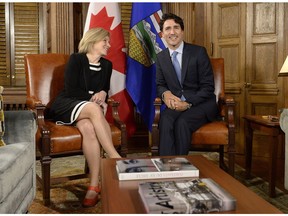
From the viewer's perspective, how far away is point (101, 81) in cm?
308

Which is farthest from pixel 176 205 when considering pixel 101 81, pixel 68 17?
pixel 68 17

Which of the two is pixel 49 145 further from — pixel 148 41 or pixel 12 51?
pixel 12 51

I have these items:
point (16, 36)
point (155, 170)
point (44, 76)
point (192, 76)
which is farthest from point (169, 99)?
point (16, 36)

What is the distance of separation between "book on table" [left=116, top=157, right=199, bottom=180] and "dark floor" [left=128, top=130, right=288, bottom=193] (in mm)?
1533

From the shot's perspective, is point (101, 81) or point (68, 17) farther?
point (68, 17)

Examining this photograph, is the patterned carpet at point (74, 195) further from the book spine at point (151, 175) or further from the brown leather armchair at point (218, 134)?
the book spine at point (151, 175)

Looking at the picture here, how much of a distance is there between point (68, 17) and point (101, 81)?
53.5 inches

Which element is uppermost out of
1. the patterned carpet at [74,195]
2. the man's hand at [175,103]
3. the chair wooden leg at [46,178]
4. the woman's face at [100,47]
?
the woman's face at [100,47]

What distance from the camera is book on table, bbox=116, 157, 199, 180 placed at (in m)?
1.63

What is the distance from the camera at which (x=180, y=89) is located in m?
3.12

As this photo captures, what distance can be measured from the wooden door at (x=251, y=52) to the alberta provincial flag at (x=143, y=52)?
2.51 ft

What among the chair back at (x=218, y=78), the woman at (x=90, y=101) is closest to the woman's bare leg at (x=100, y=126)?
the woman at (x=90, y=101)

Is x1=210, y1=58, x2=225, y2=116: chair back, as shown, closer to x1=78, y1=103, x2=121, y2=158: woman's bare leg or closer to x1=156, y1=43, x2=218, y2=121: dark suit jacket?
x1=156, y1=43, x2=218, y2=121: dark suit jacket

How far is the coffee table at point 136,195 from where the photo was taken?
1264mm
